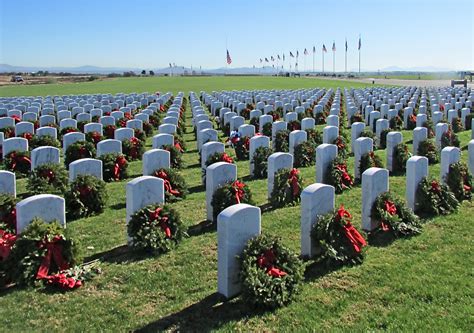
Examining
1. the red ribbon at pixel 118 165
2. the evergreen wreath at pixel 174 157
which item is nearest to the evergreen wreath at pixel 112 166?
the red ribbon at pixel 118 165

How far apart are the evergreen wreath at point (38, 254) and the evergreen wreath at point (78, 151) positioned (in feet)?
19.1

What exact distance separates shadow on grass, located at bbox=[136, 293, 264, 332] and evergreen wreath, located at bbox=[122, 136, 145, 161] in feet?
26.4

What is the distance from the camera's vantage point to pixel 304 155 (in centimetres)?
1185

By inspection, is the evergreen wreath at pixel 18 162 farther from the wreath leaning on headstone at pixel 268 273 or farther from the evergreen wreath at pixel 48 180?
the wreath leaning on headstone at pixel 268 273

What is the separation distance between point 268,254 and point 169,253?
5.96 feet

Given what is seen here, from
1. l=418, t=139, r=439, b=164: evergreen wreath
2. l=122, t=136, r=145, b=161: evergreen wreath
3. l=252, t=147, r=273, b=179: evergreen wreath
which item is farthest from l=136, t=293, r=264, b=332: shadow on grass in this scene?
l=418, t=139, r=439, b=164: evergreen wreath

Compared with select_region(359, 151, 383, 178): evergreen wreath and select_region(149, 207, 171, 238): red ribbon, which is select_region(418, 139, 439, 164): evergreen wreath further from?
select_region(149, 207, 171, 238): red ribbon

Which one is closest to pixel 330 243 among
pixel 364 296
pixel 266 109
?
pixel 364 296

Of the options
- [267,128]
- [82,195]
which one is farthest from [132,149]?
[82,195]

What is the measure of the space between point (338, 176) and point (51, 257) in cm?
541

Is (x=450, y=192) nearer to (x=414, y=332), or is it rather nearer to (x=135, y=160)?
(x=414, y=332)

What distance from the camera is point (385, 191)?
729cm

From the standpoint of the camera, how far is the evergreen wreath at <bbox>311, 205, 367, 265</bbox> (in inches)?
236

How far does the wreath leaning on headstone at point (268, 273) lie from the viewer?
16.3 feet
